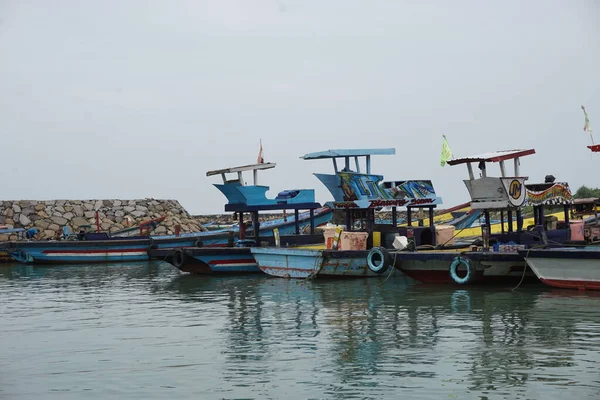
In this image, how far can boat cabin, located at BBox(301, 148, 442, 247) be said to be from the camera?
1089 inches

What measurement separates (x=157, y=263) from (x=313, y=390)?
28.8 metres

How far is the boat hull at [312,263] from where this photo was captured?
26.3m

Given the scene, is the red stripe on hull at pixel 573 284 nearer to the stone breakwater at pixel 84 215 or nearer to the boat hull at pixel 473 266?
the boat hull at pixel 473 266

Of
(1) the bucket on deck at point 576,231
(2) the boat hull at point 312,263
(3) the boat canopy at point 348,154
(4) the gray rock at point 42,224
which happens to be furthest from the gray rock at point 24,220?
(1) the bucket on deck at point 576,231


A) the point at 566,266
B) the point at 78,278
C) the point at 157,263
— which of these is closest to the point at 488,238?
the point at 566,266

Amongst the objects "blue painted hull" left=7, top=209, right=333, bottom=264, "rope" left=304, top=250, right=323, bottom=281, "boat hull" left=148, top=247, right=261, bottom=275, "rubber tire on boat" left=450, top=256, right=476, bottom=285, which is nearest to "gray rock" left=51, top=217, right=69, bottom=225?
"blue painted hull" left=7, top=209, right=333, bottom=264

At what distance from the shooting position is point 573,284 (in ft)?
69.2

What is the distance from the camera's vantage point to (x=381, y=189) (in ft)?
92.5

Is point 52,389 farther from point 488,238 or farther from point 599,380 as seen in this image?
point 488,238

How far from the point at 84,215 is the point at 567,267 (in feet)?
128

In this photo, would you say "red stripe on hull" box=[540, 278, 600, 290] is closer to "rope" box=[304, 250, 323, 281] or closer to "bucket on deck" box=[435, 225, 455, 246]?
"bucket on deck" box=[435, 225, 455, 246]

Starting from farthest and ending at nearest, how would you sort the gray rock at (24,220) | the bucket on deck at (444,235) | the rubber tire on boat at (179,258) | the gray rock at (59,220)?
the gray rock at (59,220), the gray rock at (24,220), the rubber tire on boat at (179,258), the bucket on deck at (444,235)

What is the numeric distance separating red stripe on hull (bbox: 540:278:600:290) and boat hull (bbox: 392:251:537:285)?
0.81m

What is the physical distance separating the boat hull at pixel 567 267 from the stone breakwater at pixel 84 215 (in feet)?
114
